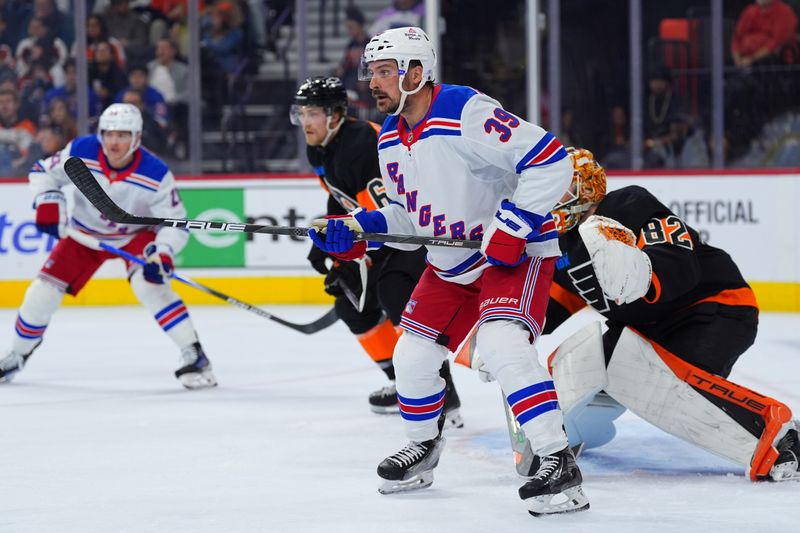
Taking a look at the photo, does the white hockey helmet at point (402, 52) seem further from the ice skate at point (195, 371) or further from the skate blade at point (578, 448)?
the ice skate at point (195, 371)

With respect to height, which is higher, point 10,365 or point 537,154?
point 537,154

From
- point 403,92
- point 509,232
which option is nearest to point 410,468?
point 509,232

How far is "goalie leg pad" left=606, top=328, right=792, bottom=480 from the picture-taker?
2.45 metres

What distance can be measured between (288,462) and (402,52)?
1055 millimetres

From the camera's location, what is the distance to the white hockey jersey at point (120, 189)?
3.96 m

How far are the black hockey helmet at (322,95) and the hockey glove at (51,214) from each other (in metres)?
1.12

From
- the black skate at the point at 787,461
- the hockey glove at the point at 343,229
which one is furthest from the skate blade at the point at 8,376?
the black skate at the point at 787,461

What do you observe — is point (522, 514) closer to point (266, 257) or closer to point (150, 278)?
point (150, 278)

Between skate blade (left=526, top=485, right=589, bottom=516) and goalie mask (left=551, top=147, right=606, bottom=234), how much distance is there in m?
0.61

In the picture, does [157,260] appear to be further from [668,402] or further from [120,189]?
[668,402]

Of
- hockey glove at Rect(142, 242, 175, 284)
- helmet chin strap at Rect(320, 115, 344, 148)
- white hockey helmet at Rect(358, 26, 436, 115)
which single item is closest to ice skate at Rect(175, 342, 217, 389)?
hockey glove at Rect(142, 242, 175, 284)

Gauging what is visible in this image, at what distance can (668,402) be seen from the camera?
8.29ft

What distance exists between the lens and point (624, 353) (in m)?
2.57

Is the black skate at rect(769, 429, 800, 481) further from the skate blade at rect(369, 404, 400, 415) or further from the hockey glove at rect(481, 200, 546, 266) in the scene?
the skate blade at rect(369, 404, 400, 415)
